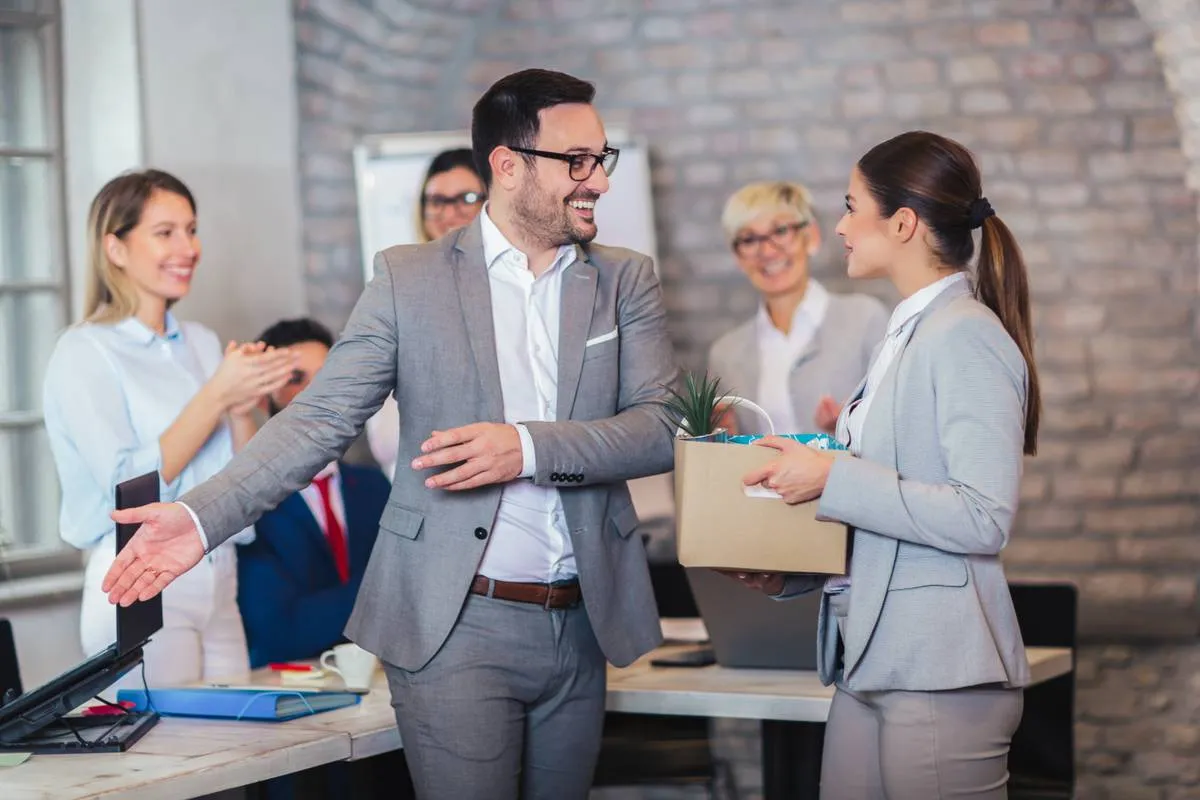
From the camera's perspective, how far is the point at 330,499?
11.4 feet

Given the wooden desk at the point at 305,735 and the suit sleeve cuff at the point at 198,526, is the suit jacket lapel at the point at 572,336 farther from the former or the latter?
the wooden desk at the point at 305,735

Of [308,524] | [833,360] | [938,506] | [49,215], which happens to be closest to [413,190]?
[49,215]

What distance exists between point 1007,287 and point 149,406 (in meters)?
1.87

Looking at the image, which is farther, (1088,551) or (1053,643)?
(1088,551)

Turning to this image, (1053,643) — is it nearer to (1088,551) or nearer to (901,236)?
(1088,551)

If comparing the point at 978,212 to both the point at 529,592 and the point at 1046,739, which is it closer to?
the point at 529,592

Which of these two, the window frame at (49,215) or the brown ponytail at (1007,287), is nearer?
the brown ponytail at (1007,287)

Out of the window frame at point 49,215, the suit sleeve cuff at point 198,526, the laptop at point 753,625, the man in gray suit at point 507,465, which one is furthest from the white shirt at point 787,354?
the suit sleeve cuff at point 198,526

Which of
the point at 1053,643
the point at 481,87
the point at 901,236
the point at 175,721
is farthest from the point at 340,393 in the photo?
the point at 481,87

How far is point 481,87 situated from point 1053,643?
2788 mm

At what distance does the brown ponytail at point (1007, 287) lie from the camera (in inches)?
84.0

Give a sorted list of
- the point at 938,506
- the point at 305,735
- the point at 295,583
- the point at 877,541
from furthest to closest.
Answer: the point at 295,583 < the point at 305,735 < the point at 877,541 < the point at 938,506

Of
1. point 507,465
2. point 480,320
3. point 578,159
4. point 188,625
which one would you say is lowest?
point 188,625

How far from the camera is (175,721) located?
257 cm
